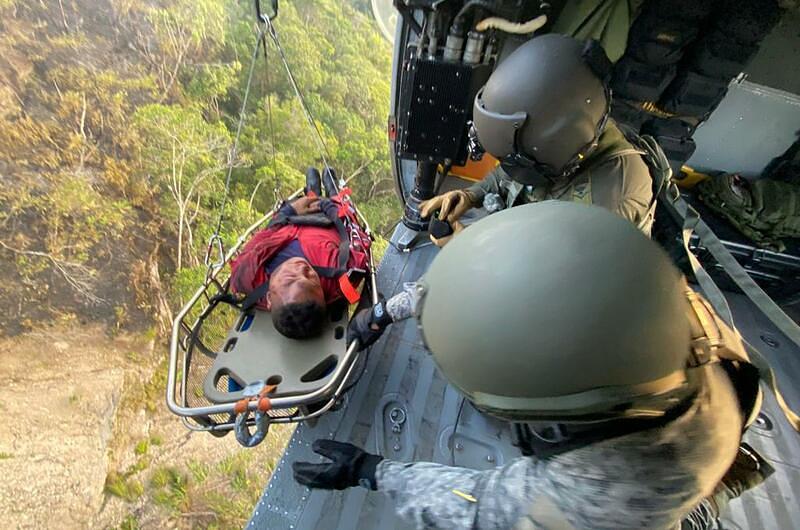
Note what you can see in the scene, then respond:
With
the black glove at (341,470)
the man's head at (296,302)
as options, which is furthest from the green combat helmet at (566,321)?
the man's head at (296,302)

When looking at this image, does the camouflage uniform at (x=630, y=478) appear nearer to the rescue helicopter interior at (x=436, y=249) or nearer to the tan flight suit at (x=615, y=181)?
the rescue helicopter interior at (x=436, y=249)

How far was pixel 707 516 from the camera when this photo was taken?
1451 mm

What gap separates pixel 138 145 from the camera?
28.4 ft

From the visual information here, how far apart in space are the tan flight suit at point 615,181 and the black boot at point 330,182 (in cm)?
173

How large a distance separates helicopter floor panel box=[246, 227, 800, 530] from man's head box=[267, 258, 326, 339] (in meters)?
0.51

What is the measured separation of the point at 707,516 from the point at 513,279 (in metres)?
1.29

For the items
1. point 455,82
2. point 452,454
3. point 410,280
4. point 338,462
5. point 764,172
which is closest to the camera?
point 338,462

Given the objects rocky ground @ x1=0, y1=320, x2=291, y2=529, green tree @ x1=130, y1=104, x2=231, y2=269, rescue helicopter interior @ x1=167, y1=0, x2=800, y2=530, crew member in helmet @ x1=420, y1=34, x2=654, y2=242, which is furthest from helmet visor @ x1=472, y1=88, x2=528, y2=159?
green tree @ x1=130, y1=104, x2=231, y2=269

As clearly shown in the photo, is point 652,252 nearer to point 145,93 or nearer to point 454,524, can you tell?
point 454,524

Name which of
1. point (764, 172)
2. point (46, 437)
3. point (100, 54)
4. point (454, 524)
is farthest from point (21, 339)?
point (764, 172)

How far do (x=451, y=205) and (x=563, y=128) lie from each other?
1.06m

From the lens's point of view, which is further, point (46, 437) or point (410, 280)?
point (46, 437)

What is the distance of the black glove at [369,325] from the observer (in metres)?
2.05

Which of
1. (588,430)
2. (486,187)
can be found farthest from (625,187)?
(588,430)
